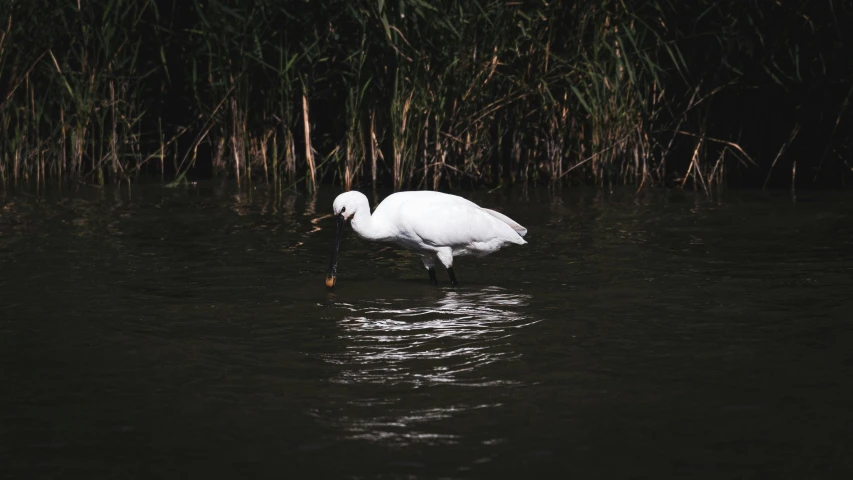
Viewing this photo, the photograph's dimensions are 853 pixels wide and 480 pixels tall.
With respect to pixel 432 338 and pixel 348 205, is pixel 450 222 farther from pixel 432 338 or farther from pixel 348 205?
pixel 432 338

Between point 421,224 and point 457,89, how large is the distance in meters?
3.86

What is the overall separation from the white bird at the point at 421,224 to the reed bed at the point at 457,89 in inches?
117

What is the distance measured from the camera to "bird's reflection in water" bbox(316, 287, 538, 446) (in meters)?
3.95

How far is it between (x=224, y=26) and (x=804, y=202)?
17.4 ft

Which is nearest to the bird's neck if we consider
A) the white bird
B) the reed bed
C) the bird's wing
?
the white bird

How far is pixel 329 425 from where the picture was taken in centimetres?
392

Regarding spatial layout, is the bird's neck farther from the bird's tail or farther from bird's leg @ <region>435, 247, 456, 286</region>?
the bird's tail

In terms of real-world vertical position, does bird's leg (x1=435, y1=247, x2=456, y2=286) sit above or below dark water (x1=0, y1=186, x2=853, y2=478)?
above

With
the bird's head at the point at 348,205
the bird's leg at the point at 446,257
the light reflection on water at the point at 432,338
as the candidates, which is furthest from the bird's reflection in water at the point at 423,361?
the bird's head at the point at 348,205

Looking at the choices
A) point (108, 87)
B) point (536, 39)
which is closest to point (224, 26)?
point (108, 87)

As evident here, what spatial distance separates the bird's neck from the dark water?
30 centimetres

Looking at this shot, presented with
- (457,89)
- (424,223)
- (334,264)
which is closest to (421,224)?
(424,223)

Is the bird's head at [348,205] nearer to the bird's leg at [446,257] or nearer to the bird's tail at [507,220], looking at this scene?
the bird's leg at [446,257]

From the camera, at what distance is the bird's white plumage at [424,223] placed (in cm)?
660
